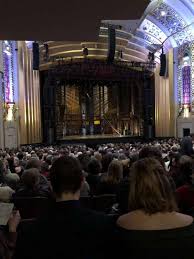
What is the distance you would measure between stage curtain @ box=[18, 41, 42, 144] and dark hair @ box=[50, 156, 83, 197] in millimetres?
20971

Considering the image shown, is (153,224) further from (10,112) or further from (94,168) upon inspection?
(10,112)

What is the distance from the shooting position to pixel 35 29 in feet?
19.5

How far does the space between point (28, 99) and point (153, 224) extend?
2241 centimetres

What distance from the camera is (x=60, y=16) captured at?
5219 millimetres

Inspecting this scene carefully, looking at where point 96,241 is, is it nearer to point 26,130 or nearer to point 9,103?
point 9,103

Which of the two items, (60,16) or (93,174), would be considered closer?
(60,16)

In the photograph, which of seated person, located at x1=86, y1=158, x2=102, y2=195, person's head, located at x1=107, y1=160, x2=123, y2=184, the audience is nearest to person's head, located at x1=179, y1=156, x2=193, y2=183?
person's head, located at x1=107, y1=160, x2=123, y2=184

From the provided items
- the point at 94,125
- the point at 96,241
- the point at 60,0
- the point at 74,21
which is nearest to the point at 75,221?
the point at 96,241

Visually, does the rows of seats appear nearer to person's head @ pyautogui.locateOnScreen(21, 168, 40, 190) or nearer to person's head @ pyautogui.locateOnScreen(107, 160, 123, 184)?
person's head @ pyautogui.locateOnScreen(21, 168, 40, 190)

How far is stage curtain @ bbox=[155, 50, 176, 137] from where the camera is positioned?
89.7 feet

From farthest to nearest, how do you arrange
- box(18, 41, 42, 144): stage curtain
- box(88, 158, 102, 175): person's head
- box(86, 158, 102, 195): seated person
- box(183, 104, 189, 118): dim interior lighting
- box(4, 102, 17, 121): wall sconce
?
box(183, 104, 189, 118): dim interior lighting < box(18, 41, 42, 144): stage curtain < box(4, 102, 17, 121): wall sconce < box(88, 158, 102, 175): person's head < box(86, 158, 102, 195): seated person

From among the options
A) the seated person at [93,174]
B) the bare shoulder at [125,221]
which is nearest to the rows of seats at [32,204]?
the seated person at [93,174]

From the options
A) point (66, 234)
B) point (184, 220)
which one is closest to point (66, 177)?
point (66, 234)

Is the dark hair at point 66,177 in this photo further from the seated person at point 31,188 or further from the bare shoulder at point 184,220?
the seated person at point 31,188
